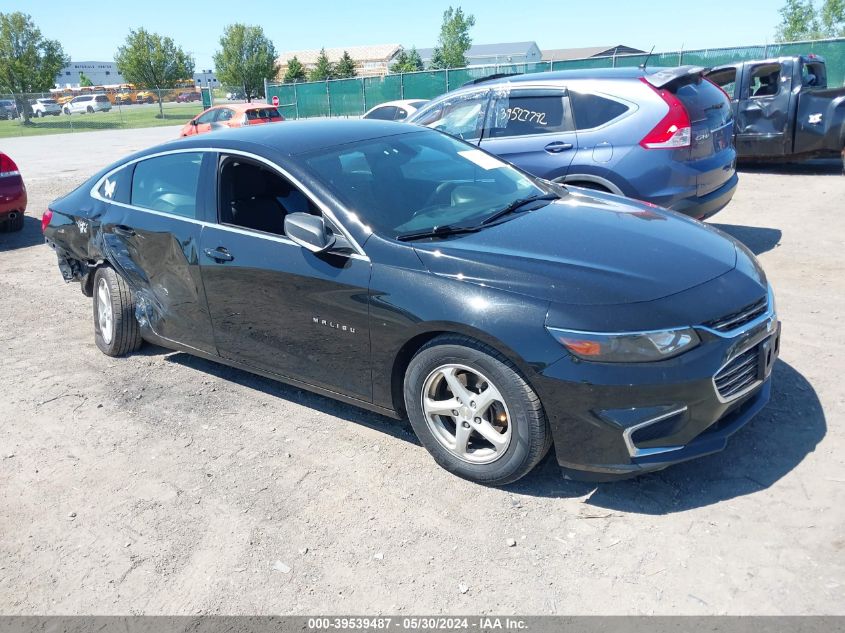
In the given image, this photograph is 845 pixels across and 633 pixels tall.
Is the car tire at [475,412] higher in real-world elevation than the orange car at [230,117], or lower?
lower

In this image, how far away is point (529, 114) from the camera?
6820mm

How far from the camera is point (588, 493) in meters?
3.39

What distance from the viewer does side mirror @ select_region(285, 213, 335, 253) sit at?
12.0 ft

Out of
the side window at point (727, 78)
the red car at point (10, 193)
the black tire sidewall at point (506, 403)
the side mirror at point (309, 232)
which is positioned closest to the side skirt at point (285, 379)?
the black tire sidewall at point (506, 403)

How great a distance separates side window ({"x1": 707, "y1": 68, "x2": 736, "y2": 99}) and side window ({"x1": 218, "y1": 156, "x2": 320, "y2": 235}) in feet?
31.4

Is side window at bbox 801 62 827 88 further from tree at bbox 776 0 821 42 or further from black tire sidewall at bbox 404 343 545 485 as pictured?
tree at bbox 776 0 821 42

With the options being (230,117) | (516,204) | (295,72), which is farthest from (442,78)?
(295,72)

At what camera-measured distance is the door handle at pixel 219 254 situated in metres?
4.17

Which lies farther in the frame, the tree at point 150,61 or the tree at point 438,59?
the tree at point 438,59

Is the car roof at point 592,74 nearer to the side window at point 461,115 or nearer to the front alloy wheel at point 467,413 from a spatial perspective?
the side window at point 461,115

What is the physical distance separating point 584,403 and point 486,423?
52cm

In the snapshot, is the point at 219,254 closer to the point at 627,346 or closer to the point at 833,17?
the point at 627,346

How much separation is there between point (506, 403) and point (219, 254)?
2007mm

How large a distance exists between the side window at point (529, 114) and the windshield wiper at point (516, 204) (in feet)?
7.61
